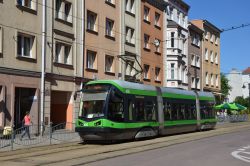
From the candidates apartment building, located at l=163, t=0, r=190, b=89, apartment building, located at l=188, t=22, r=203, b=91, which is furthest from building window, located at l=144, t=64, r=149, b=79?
apartment building, located at l=188, t=22, r=203, b=91

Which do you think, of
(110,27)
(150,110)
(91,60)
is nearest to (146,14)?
(110,27)

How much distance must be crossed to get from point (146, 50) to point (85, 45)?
11.0 m

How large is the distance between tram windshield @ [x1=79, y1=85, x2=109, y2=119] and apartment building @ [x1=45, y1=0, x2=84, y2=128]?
20.2 ft

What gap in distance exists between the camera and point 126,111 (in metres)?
22.1

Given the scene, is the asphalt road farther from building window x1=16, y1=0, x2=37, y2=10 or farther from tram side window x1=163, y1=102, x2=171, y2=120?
building window x1=16, y1=0, x2=37, y2=10

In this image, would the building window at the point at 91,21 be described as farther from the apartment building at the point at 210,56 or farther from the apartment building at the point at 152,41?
the apartment building at the point at 210,56

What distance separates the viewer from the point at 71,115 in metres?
31.0

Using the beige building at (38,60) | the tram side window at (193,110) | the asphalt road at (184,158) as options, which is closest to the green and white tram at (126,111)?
the tram side window at (193,110)

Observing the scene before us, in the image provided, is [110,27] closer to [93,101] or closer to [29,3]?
[29,3]

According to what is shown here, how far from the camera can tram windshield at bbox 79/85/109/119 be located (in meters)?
21.1

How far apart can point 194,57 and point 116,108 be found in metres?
36.2

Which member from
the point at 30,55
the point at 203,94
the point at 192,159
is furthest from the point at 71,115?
the point at 192,159

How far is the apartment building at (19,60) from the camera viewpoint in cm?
2434

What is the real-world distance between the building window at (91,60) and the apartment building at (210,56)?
28920mm
